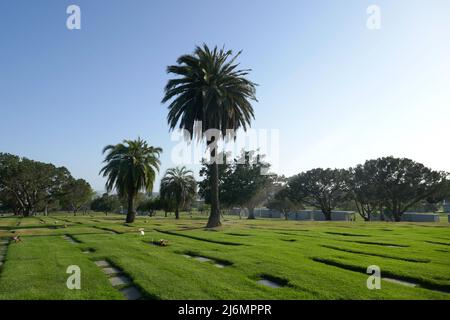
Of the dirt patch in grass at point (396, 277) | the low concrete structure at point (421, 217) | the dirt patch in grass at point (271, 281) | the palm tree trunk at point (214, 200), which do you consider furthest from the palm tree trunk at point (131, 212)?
the low concrete structure at point (421, 217)

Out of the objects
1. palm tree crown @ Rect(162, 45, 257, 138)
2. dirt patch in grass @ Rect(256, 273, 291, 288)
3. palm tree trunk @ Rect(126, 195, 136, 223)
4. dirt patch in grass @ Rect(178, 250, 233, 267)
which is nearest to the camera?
dirt patch in grass @ Rect(256, 273, 291, 288)

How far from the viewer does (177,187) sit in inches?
2564

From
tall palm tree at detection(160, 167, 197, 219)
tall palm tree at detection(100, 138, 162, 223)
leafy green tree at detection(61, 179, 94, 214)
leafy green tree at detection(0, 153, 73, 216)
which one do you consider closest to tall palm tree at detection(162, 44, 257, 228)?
tall palm tree at detection(100, 138, 162, 223)

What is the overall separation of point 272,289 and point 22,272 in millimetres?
7626

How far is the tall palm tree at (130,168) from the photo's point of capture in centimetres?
4184

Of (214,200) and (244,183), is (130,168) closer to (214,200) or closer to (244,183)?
(214,200)

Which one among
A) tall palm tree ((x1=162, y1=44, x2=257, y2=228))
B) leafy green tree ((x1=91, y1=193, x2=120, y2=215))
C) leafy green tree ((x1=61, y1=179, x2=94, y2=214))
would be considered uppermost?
tall palm tree ((x1=162, y1=44, x2=257, y2=228))

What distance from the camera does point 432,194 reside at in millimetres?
68062

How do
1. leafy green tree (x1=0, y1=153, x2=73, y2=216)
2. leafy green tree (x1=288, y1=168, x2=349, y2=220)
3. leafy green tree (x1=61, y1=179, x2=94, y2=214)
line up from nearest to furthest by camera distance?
1. leafy green tree (x1=0, y1=153, x2=73, y2=216)
2. leafy green tree (x1=288, y1=168, x2=349, y2=220)
3. leafy green tree (x1=61, y1=179, x2=94, y2=214)

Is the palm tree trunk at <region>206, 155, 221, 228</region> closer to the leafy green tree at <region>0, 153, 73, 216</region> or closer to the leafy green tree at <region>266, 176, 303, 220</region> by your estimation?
the leafy green tree at <region>266, 176, 303, 220</region>

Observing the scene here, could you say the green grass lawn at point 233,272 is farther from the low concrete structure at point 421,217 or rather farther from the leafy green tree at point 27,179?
the leafy green tree at point 27,179

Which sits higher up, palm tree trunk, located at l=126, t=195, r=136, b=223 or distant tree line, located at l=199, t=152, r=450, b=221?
distant tree line, located at l=199, t=152, r=450, b=221

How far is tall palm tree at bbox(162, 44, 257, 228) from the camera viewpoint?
106 feet

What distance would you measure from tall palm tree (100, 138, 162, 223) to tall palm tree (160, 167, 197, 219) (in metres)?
21.0
